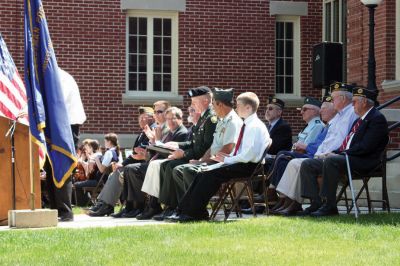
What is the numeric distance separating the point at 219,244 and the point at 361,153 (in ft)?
11.8

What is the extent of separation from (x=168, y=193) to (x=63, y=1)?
32.4 feet

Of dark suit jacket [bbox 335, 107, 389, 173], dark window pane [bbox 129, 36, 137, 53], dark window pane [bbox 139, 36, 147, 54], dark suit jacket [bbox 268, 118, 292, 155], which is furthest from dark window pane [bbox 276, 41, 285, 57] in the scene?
dark suit jacket [bbox 335, 107, 389, 173]

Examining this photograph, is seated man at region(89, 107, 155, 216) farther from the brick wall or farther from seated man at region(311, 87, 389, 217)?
the brick wall

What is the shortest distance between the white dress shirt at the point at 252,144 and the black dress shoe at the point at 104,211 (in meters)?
3.05

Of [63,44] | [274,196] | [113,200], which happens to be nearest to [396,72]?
[274,196]

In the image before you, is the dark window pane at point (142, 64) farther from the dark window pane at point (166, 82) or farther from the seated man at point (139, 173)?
the seated man at point (139, 173)

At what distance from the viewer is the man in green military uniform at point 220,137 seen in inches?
474

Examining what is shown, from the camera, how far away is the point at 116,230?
34.0ft

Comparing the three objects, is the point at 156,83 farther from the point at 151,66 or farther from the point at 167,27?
the point at 167,27

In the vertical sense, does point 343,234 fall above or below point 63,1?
below

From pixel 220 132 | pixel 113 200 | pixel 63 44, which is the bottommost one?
pixel 113 200

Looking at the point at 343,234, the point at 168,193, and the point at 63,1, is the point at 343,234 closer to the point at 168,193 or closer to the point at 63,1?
the point at 168,193

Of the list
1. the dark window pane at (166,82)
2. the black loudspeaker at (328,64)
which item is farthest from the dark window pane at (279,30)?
the black loudspeaker at (328,64)

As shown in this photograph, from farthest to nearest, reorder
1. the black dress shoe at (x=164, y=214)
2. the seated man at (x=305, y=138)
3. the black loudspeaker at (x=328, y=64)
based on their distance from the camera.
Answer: the black loudspeaker at (x=328, y=64), the seated man at (x=305, y=138), the black dress shoe at (x=164, y=214)
